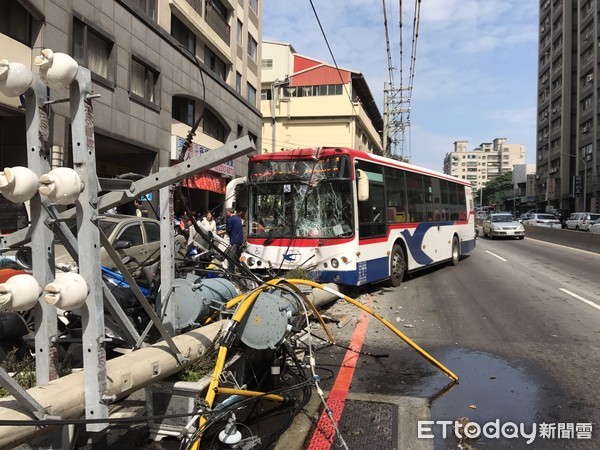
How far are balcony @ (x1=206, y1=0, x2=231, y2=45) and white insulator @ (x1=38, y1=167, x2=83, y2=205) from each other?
2475cm

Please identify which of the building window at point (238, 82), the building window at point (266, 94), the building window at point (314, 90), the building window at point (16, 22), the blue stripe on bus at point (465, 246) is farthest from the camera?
the building window at point (266, 94)

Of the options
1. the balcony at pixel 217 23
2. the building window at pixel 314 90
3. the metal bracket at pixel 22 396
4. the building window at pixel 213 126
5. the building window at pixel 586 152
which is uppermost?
the building window at pixel 314 90

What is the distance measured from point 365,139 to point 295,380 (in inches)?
2149

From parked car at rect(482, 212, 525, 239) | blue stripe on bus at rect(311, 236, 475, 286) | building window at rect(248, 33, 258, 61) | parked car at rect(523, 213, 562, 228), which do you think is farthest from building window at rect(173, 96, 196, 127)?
parked car at rect(523, 213, 562, 228)

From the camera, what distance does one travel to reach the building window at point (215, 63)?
25.6 m

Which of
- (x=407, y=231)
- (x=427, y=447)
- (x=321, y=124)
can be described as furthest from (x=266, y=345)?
(x=321, y=124)

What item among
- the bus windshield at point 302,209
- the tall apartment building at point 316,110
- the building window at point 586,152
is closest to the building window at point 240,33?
the tall apartment building at point 316,110

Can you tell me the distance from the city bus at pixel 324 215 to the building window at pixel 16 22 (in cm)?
824

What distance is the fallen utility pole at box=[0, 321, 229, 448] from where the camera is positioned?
2379mm

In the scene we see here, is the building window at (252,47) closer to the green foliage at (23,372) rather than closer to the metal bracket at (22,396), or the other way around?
the green foliage at (23,372)

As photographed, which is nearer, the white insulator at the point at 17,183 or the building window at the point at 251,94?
the white insulator at the point at 17,183

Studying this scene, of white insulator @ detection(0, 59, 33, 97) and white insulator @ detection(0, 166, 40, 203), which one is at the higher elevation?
white insulator @ detection(0, 59, 33, 97)

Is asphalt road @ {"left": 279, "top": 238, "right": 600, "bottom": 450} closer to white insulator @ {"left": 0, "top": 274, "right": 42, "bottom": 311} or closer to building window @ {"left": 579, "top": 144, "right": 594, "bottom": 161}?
white insulator @ {"left": 0, "top": 274, "right": 42, "bottom": 311}

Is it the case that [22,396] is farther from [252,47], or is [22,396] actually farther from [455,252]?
[252,47]
